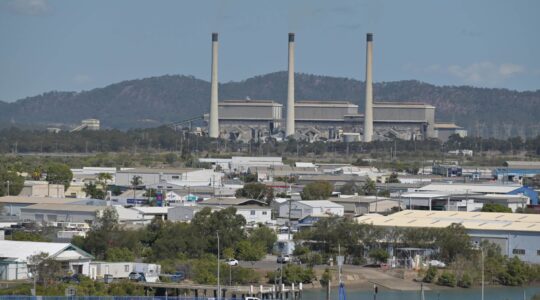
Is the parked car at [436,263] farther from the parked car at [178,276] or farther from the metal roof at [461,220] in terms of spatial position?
the parked car at [178,276]

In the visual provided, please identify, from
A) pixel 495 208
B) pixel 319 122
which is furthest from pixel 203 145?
pixel 495 208

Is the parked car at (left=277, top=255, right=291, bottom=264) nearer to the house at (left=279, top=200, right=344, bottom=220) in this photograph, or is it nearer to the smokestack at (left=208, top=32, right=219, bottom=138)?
the house at (left=279, top=200, right=344, bottom=220)

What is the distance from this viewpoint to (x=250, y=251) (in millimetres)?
26469

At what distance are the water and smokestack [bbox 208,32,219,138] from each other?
163ft

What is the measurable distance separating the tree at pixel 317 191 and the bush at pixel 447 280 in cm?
1425

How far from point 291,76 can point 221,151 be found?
5.98 metres

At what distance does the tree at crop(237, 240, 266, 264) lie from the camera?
1039 inches

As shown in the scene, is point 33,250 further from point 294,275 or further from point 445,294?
point 445,294

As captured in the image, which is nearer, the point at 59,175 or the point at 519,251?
the point at 519,251

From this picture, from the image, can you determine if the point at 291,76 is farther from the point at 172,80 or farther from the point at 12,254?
the point at 172,80

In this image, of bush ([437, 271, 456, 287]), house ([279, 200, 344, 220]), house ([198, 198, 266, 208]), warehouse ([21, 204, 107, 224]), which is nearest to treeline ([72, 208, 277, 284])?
warehouse ([21, 204, 107, 224])

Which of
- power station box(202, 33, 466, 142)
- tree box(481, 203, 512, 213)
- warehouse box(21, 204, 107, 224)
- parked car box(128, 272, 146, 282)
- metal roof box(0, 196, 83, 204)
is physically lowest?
parked car box(128, 272, 146, 282)

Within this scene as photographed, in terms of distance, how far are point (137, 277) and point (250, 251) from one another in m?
4.67

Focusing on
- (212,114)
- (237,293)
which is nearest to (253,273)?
(237,293)
